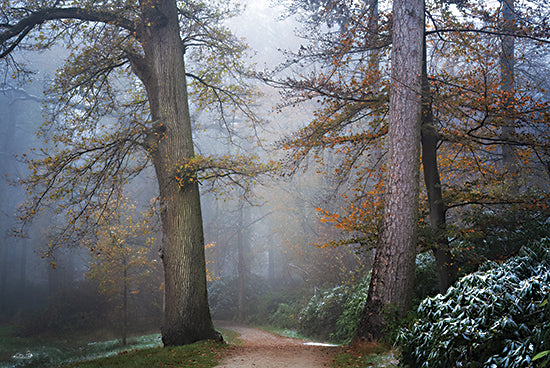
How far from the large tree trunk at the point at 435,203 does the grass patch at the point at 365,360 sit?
7.29ft

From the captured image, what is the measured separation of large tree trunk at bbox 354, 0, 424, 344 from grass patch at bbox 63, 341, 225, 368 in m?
2.58

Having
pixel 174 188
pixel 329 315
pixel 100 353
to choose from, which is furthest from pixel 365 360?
pixel 100 353

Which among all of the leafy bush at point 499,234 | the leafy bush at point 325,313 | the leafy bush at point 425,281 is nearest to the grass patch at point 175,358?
the leafy bush at point 425,281

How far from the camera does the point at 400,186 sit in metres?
6.65

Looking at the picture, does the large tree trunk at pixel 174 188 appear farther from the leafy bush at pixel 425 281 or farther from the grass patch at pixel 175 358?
the leafy bush at pixel 425 281

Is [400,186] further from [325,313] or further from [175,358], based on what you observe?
[325,313]

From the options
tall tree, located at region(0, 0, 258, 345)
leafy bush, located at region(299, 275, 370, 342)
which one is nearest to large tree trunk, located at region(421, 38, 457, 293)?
leafy bush, located at region(299, 275, 370, 342)

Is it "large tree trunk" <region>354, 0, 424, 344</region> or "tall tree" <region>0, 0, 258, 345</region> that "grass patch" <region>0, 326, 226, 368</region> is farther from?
"large tree trunk" <region>354, 0, 424, 344</region>

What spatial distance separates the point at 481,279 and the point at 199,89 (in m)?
9.37

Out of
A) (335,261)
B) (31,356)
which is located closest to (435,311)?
(335,261)

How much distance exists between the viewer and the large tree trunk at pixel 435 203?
7199 mm

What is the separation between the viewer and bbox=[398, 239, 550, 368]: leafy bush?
3.12 m

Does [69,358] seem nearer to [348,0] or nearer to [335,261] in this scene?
[335,261]

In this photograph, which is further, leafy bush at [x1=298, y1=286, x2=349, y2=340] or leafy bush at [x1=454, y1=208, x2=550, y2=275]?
leafy bush at [x1=298, y1=286, x2=349, y2=340]
